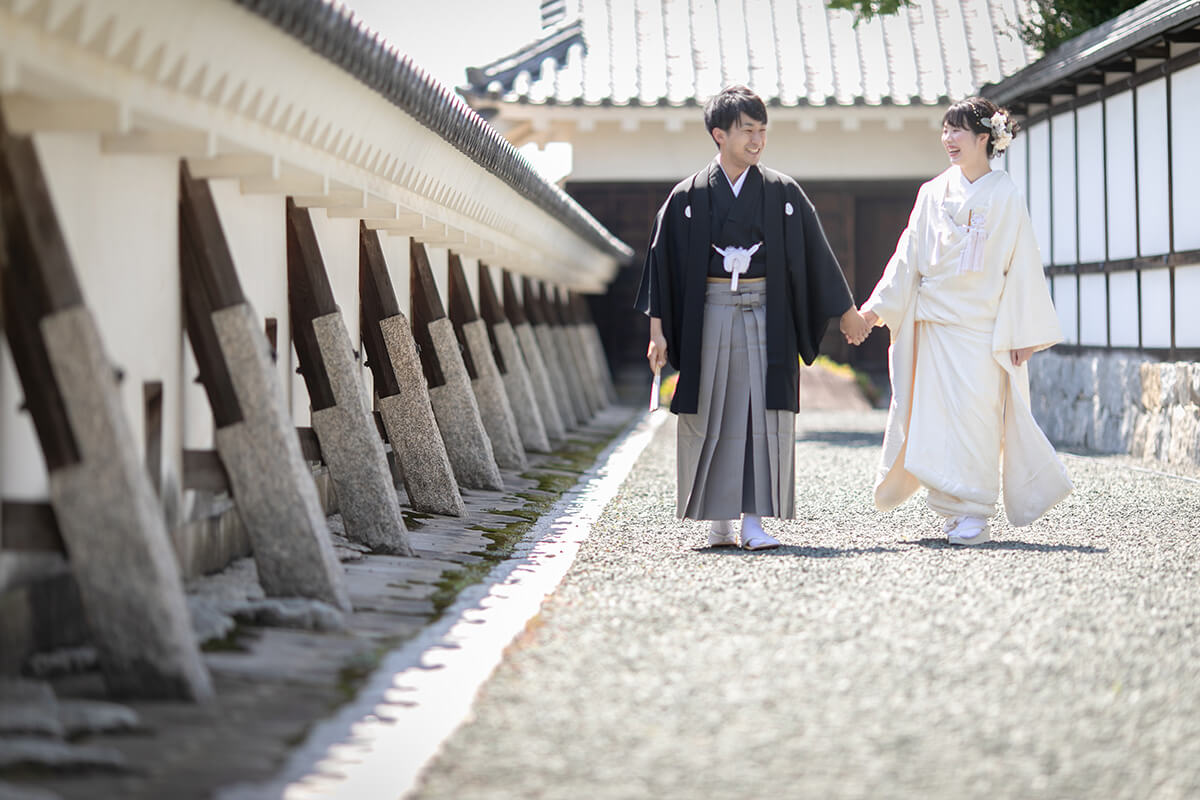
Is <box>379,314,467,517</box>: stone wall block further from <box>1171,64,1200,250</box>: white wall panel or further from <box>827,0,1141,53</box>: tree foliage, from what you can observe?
<box>827,0,1141,53</box>: tree foliage

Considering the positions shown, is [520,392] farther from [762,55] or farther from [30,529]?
[762,55]

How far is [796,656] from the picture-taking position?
431 centimetres

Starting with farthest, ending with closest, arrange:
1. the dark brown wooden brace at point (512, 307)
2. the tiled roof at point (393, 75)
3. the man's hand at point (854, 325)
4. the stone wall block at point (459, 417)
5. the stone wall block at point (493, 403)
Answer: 1. the dark brown wooden brace at point (512, 307)
2. the stone wall block at point (493, 403)
3. the stone wall block at point (459, 417)
4. the man's hand at point (854, 325)
5. the tiled roof at point (393, 75)

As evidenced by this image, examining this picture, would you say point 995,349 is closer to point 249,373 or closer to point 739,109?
point 739,109

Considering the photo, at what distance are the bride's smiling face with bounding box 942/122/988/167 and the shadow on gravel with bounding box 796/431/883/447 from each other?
6.79 meters

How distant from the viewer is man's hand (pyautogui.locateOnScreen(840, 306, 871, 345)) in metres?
6.86

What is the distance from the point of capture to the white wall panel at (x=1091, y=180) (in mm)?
13086

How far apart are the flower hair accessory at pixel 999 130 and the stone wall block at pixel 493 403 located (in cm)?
500

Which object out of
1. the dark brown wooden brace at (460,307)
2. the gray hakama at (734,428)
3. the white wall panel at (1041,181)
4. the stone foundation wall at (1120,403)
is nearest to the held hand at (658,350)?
the gray hakama at (734,428)

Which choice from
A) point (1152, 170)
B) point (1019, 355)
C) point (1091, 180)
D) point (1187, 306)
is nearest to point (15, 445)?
point (1019, 355)

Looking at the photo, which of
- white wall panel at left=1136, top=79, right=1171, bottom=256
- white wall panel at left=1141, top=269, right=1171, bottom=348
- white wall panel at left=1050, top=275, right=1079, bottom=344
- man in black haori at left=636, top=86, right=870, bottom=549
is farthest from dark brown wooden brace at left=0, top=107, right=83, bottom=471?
white wall panel at left=1050, top=275, right=1079, bottom=344

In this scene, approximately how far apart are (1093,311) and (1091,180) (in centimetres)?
125

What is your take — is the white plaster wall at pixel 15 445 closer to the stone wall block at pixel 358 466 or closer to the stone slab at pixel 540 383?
the stone wall block at pixel 358 466

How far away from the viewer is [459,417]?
31.6 feet
